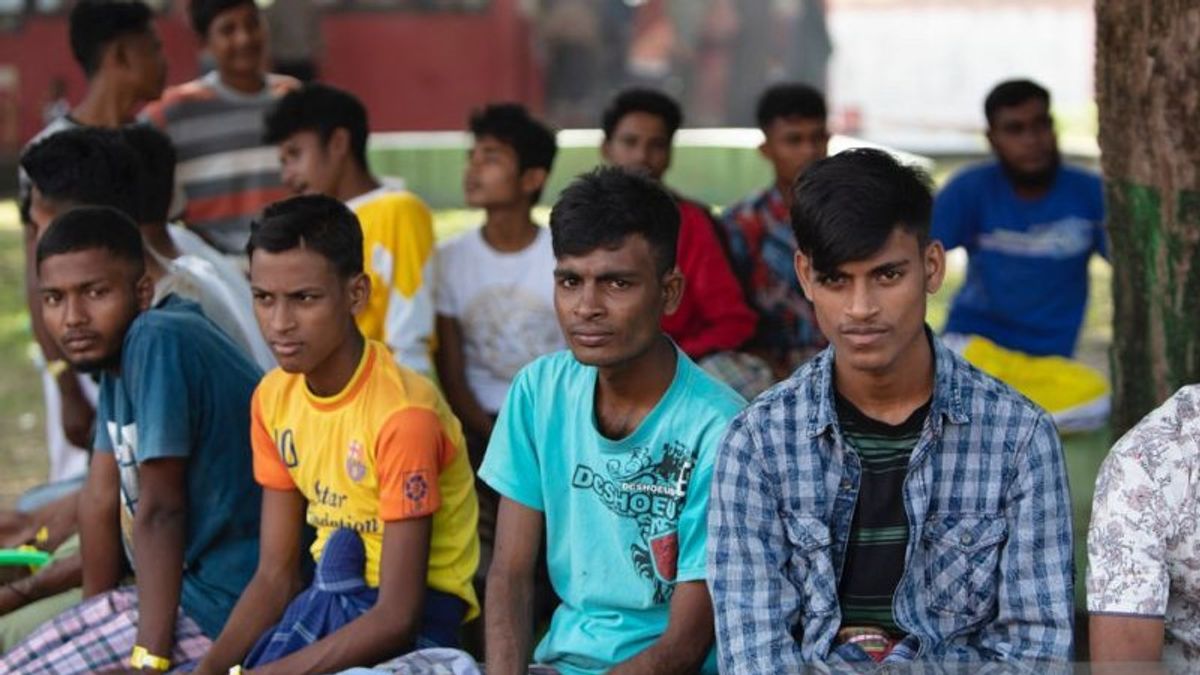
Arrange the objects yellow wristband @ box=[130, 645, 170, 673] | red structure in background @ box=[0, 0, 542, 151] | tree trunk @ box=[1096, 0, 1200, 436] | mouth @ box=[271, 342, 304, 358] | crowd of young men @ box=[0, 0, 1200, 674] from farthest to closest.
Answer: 1. red structure in background @ box=[0, 0, 542, 151]
2. tree trunk @ box=[1096, 0, 1200, 436]
3. yellow wristband @ box=[130, 645, 170, 673]
4. mouth @ box=[271, 342, 304, 358]
5. crowd of young men @ box=[0, 0, 1200, 674]

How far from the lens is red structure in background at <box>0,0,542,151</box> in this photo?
59.6ft

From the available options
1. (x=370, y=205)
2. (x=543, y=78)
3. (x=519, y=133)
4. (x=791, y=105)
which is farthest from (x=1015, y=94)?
(x=543, y=78)

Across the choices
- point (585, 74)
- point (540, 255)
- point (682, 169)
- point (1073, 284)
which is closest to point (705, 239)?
point (540, 255)

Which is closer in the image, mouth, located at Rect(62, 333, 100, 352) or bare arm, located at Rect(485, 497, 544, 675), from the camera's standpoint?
bare arm, located at Rect(485, 497, 544, 675)

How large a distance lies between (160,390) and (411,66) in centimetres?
1483

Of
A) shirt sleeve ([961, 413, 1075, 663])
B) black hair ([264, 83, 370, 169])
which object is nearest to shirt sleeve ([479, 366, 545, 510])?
shirt sleeve ([961, 413, 1075, 663])

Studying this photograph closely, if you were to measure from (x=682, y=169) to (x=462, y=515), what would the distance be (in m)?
10.5

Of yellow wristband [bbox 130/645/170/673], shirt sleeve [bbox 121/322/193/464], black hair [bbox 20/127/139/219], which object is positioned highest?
black hair [bbox 20/127/139/219]


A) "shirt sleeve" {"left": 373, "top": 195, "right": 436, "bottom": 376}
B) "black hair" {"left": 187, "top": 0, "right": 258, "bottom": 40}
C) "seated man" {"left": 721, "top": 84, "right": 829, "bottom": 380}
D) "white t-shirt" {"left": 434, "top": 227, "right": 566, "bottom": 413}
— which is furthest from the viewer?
"black hair" {"left": 187, "top": 0, "right": 258, "bottom": 40}

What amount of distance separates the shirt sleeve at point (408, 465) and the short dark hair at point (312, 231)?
397 mm

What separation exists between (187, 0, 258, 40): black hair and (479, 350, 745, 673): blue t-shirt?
324 cm

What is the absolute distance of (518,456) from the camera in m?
3.74

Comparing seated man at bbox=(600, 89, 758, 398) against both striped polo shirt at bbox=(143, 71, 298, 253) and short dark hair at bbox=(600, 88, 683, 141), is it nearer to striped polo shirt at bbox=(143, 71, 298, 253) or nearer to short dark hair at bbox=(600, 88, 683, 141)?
short dark hair at bbox=(600, 88, 683, 141)

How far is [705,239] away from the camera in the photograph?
544cm
